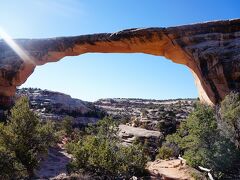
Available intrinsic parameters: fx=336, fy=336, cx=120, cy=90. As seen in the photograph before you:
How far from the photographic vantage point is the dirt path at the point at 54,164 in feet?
70.0

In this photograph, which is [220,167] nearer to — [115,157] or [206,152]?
[206,152]

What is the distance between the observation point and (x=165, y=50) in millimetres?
22688

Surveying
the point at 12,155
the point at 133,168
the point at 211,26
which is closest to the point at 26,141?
the point at 12,155

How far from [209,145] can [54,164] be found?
1290 cm

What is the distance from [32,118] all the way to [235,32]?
12.6 m

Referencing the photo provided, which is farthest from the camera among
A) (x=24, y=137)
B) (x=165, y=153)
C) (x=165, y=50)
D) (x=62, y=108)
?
(x=62, y=108)

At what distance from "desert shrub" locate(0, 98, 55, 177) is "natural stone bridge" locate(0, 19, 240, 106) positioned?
7794mm

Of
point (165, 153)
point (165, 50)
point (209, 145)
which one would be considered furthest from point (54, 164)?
point (209, 145)

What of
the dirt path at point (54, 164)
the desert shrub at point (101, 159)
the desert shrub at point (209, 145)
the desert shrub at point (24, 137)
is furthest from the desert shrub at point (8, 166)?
the desert shrub at point (209, 145)

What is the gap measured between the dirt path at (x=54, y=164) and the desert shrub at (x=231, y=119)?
9597 mm

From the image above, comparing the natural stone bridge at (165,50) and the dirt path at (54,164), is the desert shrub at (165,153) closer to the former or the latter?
the dirt path at (54,164)

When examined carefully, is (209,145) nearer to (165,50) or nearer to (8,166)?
(165,50)

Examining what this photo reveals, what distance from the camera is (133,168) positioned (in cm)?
2034

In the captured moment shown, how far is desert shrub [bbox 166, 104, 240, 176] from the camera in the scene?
16203mm
